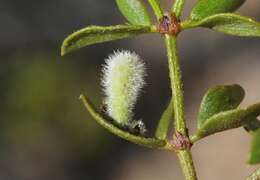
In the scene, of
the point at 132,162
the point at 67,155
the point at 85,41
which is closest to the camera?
the point at 85,41

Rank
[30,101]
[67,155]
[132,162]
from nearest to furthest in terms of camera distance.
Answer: [30,101], [67,155], [132,162]

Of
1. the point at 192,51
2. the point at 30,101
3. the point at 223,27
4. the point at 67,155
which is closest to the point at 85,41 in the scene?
the point at 223,27

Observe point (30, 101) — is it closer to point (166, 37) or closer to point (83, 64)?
point (83, 64)

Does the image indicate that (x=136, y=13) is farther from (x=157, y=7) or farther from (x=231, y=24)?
(x=231, y=24)

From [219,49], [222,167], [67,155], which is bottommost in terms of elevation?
[222,167]

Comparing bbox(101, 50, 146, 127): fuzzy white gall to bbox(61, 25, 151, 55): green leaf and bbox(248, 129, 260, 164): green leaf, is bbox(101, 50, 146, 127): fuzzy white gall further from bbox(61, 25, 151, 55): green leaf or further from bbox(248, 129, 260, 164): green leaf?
bbox(248, 129, 260, 164): green leaf

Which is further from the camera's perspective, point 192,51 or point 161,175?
point 192,51
